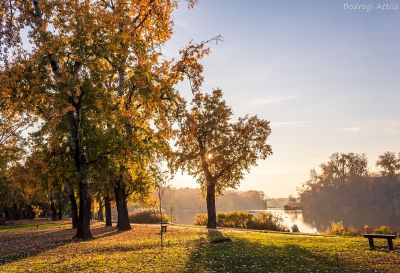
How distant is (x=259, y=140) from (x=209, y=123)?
5421mm

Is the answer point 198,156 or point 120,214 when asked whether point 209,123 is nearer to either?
point 198,156

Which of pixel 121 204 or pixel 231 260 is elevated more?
pixel 121 204

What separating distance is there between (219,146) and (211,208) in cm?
648

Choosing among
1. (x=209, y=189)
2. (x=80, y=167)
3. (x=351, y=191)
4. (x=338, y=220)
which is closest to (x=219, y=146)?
(x=209, y=189)

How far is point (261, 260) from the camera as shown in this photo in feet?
46.3

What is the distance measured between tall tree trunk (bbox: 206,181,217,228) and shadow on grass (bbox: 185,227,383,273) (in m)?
19.0

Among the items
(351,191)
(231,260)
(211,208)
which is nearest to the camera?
(231,260)

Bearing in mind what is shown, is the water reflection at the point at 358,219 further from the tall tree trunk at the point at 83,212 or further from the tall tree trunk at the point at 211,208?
A: the tall tree trunk at the point at 83,212

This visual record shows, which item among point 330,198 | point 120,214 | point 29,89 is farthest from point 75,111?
point 330,198

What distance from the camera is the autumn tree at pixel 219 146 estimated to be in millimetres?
36875

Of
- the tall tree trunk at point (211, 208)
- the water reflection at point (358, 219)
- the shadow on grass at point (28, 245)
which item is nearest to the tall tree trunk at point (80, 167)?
the shadow on grass at point (28, 245)

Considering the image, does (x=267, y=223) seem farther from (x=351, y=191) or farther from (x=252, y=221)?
(x=351, y=191)

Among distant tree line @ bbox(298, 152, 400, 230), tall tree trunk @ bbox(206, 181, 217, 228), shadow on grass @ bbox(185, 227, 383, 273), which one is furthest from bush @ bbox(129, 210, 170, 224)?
distant tree line @ bbox(298, 152, 400, 230)

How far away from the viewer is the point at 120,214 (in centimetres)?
3478
